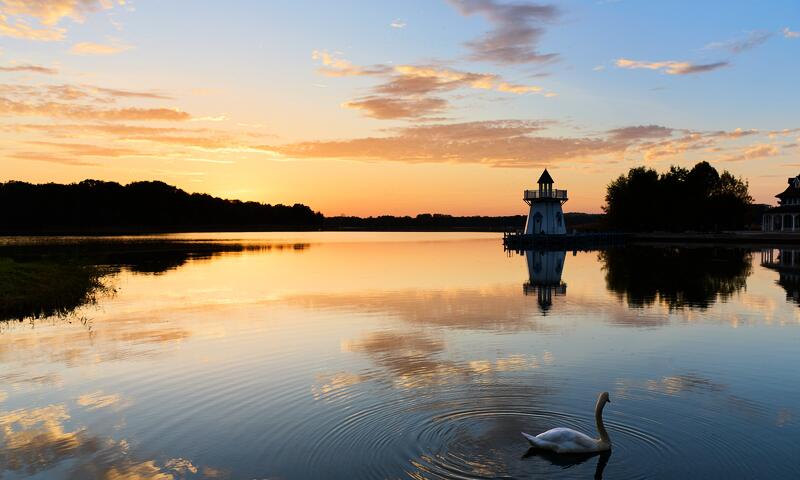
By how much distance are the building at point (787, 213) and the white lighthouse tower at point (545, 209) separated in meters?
39.4

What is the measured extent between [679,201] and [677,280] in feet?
266

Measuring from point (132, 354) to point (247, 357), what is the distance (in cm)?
381

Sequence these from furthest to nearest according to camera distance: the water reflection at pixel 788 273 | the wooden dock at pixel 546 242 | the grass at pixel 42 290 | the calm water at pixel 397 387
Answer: the wooden dock at pixel 546 242 < the water reflection at pixel 788 273 < the grass at pixel 42 290 < the calm water at pixel 397 387

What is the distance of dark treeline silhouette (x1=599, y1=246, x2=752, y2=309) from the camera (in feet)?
107

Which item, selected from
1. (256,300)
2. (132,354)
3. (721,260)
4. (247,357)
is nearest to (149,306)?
(256,300)

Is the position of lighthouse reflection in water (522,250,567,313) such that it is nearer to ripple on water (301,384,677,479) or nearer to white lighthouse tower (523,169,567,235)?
ripple on water (301,384,677,479)

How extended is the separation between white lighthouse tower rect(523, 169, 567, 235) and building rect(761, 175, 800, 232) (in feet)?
129

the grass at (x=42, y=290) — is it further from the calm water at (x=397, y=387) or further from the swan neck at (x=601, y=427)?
the swan neck at (x=601, y=427)

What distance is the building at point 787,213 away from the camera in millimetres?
100250

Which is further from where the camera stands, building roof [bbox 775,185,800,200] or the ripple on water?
building roof [bbox 775,185,800,200]

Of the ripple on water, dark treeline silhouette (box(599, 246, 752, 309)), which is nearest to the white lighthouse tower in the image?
dark treeline silhouette (box(599, 246, 752, 309))

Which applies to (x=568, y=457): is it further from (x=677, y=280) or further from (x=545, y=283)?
(x=677, y=280)

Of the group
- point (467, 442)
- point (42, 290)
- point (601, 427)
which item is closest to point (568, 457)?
point (601, 427)

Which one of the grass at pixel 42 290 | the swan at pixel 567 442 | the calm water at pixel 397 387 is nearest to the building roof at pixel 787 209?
the calm water at pixel 397 387
